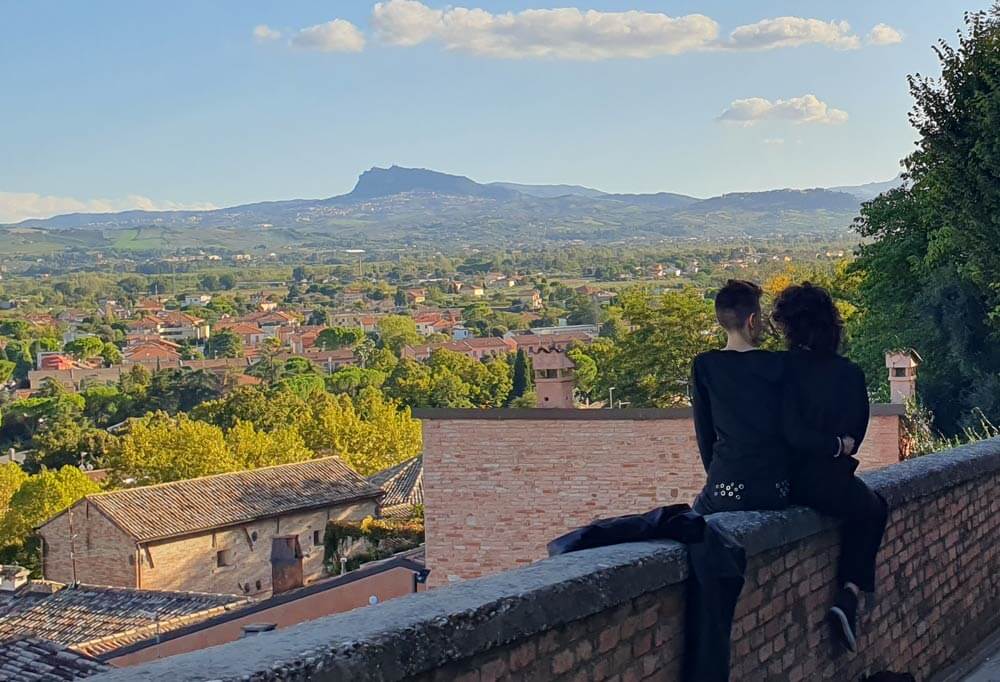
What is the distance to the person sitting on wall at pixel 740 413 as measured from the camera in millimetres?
4785

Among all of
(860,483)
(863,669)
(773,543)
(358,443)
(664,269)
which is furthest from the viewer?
(664,269)

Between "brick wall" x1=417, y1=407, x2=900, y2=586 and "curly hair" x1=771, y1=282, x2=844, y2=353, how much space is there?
35.9 ft

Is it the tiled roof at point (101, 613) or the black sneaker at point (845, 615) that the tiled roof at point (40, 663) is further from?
the black sneaker at point (845, 615)

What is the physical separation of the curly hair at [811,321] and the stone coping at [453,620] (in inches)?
26.4

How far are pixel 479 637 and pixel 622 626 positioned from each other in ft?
2.74

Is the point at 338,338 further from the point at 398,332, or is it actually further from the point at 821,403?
the point at 821,403

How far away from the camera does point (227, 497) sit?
152 ft

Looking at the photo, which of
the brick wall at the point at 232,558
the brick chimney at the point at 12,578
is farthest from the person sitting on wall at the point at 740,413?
the brick wall at the point at 232,558

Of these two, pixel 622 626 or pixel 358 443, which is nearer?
pixel 622 626

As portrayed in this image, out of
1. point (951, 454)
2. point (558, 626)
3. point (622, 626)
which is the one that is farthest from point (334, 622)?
point (951, 454)

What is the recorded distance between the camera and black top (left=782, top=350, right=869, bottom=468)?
479 centimetres

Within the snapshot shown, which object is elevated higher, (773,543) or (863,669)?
(773,543)

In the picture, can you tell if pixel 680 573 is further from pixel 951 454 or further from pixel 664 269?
pixel 664 269

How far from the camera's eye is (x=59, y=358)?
14625cm
